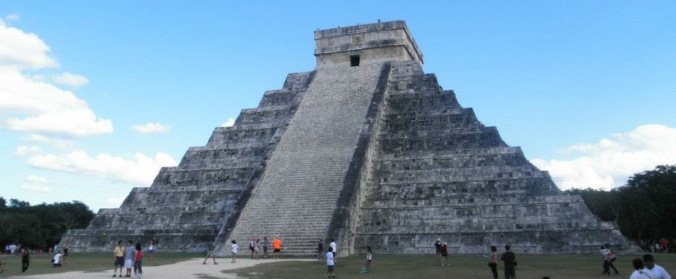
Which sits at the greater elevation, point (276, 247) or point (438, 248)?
point (276, 247)

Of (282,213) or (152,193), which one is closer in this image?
(282,213)

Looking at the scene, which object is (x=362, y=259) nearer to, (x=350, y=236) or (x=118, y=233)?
(x=350, y=236)

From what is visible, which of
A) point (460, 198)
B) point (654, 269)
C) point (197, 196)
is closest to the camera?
point (654, 269)

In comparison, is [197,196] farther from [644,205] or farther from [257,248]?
[644,205]

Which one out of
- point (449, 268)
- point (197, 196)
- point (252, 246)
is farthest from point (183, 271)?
point (197, 196)

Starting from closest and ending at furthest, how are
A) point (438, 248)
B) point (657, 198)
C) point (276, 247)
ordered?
point (438, 248) → point (276, 247) → point (657, 198)

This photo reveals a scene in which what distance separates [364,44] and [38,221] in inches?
1519

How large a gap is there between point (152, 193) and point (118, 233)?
7.68ft

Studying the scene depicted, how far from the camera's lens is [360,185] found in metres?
21.3

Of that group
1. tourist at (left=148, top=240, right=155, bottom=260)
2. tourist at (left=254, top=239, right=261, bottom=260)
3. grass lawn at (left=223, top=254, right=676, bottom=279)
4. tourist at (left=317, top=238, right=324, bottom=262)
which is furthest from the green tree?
tourist at (left=148, top=240, right=155, bottom=260)

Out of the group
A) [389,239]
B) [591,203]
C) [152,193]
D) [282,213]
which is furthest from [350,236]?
[591,203]

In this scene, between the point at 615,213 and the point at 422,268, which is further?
the point at 615,213

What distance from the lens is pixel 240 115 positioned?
2880 centimetres

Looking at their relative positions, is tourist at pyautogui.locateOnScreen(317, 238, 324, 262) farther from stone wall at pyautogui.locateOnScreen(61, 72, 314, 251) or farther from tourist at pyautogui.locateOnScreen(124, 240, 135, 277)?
tourist at pyautogui.locateOnScreen(124, 240, 135, 277)
